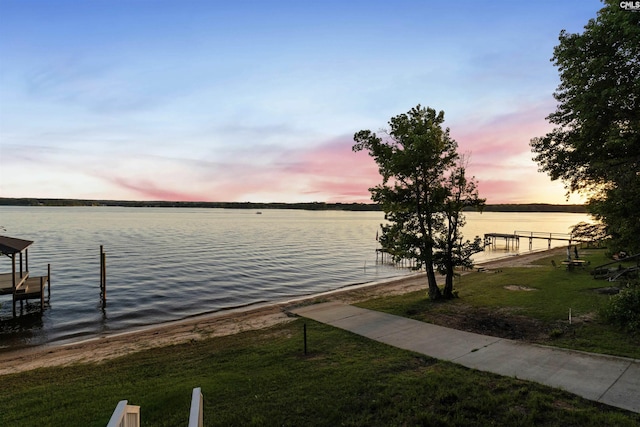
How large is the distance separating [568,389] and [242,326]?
13.0 metres

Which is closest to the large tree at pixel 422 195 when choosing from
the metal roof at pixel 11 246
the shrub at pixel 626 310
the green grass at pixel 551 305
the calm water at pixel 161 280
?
the green grass at pixel 551 305

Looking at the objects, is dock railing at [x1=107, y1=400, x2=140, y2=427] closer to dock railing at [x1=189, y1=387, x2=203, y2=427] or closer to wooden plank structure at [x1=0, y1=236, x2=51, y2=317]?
dock railing at [x1=189, y1=387, x2=203, y2=427]

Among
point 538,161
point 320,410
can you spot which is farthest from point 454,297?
point 320,410

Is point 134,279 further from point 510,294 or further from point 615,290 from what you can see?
point 615,290

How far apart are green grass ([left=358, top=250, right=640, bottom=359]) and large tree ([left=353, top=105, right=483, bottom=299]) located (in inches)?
83.7

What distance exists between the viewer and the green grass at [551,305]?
10.3 m

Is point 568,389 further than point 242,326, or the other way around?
point 242,326

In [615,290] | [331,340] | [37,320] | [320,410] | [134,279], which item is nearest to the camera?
[320,410]

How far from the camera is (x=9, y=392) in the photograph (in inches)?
383

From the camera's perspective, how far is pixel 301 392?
758cm

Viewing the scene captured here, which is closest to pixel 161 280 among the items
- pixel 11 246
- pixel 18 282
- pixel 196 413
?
pixel 18 282

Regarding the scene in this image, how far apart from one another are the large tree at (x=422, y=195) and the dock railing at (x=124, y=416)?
568 inches

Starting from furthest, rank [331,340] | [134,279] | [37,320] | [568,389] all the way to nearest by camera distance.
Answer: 1. [134,279]
2. [37,320]
3. [331,340]
4. [568,389]

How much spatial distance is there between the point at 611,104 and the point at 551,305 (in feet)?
28.0
